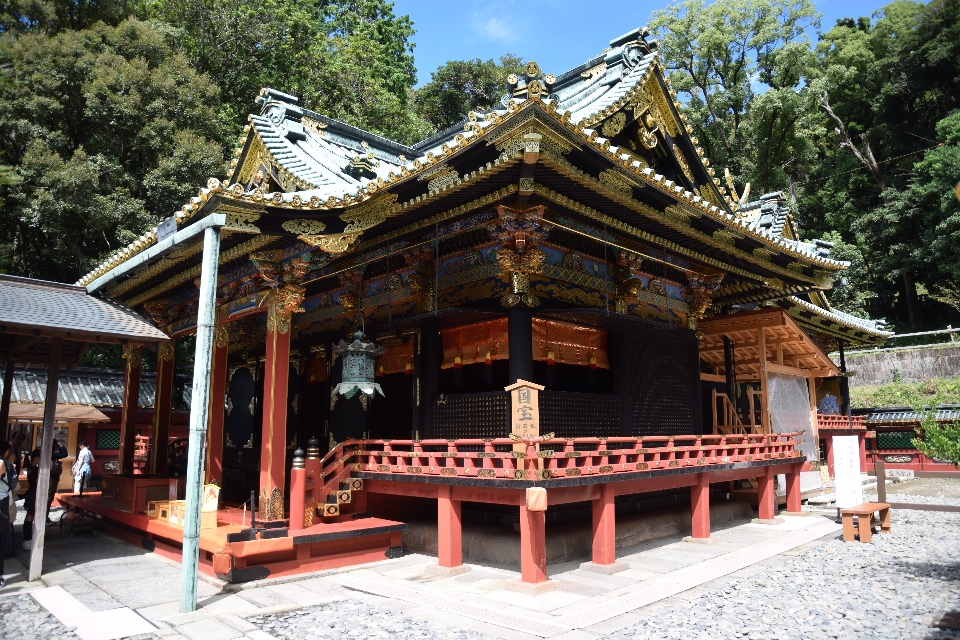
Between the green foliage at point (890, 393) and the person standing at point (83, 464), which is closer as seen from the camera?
the person standing at point (83, 464)

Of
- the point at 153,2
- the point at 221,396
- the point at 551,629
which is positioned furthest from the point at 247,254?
the point at 153,2

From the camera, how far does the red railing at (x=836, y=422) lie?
25750 mm

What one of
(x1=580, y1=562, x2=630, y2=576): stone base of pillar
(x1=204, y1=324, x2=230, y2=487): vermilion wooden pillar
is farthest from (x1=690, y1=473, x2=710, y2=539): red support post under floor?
(x1=204, y1=324, x2=230, y2=487): vermilion wooden pillar

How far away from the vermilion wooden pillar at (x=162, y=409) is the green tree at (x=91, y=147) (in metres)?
11.1

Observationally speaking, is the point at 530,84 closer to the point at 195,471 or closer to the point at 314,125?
the point at 195,471

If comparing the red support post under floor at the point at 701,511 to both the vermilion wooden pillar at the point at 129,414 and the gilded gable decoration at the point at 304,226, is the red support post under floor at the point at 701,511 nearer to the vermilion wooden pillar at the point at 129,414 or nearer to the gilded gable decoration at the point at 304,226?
the gilded gable decoration at the point at 304,226

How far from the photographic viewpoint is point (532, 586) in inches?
340

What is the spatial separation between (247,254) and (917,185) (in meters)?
41.2

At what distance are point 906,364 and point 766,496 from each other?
1092 inches

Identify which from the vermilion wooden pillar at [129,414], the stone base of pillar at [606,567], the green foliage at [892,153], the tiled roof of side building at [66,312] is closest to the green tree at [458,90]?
the green foliage at [892,153]

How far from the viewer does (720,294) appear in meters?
17.6

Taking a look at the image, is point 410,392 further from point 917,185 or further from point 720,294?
point 917,185

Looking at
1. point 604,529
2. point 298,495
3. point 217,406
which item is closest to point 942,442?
point 604,529

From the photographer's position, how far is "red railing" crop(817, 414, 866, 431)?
84.5 feet
